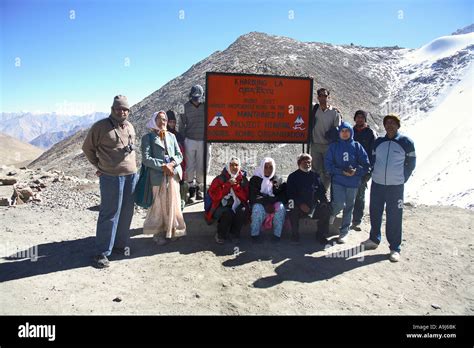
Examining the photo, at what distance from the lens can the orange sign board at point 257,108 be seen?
21.2ft

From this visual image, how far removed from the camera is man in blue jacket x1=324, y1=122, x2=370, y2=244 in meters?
5.57

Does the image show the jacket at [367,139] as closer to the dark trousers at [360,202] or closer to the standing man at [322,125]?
the dark trousers at [360,202]

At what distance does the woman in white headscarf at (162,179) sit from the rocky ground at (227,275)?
0.32 metres

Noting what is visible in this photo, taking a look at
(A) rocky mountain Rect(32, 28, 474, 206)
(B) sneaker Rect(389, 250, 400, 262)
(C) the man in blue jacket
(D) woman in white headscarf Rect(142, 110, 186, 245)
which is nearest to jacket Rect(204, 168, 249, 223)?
(D) woman in white headscarf Rect(142, 110, 186, 245)

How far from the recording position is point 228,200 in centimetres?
557

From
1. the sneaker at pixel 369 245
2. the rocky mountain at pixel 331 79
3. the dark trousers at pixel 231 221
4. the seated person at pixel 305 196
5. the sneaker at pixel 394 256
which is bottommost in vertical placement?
the sneaker at pixel 394 256

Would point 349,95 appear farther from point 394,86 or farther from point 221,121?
point 221,121

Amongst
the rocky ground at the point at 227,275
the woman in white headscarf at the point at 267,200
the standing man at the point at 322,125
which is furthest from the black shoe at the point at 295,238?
the standing man at the point at 322,125

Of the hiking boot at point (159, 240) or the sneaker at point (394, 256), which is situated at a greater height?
the hiking boot at point (159, 240)

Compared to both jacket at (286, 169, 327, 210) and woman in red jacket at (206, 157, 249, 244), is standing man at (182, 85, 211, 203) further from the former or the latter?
jacket at (286, 169, 327, 210)

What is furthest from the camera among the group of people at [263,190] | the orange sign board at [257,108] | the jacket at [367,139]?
the orange sign board at [257,108]

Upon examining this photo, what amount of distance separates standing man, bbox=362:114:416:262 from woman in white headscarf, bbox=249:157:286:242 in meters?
1.50
